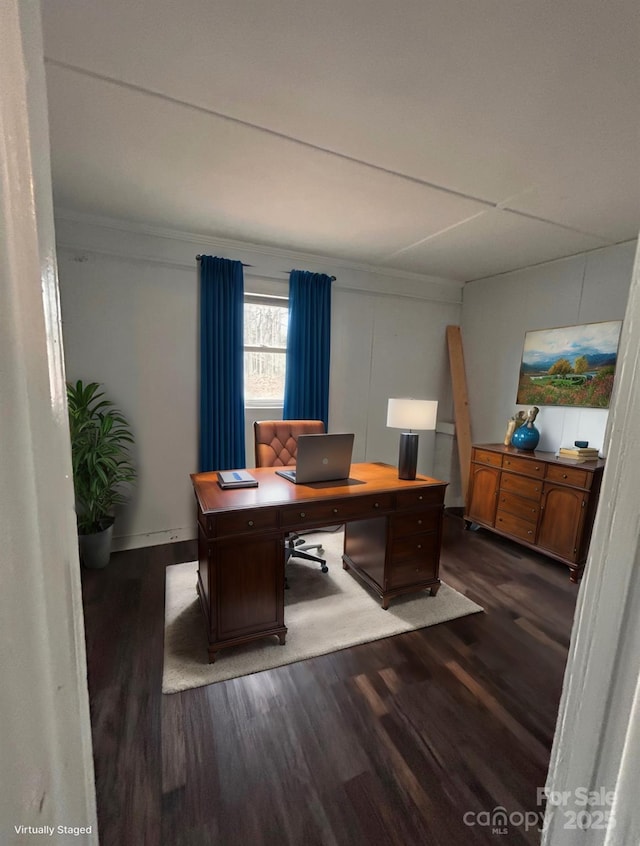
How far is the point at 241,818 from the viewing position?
1.21 metres

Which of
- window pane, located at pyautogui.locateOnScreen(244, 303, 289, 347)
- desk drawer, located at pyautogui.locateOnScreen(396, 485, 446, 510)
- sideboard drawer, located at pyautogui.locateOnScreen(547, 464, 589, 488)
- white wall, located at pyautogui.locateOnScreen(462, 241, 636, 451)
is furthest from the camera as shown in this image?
window pane, located at pyautogui.locateOnScreen(244, 303, 289, 347)

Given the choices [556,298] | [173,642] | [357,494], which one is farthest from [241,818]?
[556,298]

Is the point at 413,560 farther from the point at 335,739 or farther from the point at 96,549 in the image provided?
the point at 96,549

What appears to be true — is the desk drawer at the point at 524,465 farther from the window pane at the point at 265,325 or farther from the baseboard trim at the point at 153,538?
the baseboard trim at the point at 153,538

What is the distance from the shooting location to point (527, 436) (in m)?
3.31

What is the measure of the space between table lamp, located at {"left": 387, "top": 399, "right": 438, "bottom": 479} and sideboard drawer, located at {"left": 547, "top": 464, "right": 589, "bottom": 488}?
4.28ft

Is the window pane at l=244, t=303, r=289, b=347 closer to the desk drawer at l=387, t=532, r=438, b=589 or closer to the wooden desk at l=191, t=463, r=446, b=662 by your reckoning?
the wooden desk at l=191, t=463, r=446, b=662

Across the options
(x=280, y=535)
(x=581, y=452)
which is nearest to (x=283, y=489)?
(x=280, y=535)

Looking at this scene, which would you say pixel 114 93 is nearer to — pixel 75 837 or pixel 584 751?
pixel 75 837

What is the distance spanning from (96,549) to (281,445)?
1603 millimetres

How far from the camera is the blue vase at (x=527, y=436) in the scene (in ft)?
10.8

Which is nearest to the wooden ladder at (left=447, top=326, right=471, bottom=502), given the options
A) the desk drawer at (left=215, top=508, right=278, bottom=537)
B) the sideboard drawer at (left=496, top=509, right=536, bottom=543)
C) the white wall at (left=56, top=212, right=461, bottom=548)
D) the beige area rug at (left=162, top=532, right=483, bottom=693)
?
the white wall at (left=56, top=212, right=461, bottom=548)

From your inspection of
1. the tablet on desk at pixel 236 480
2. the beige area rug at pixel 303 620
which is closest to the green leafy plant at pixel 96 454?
the beige area rug at pixel 303 620

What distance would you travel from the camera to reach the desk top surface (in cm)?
186
